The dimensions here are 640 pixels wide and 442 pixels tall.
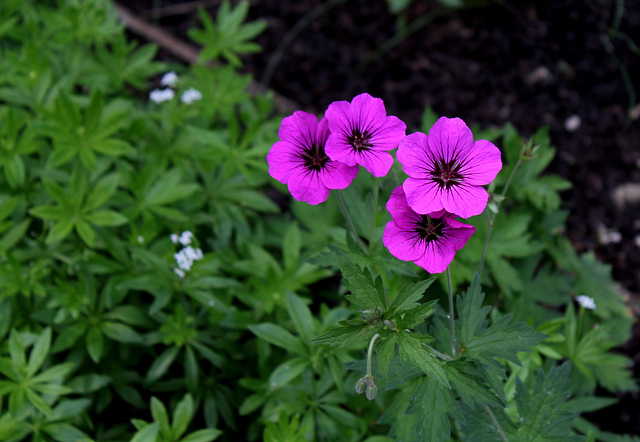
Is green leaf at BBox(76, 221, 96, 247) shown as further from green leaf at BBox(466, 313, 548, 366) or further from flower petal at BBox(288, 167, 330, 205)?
green leaf at BBox(466, 313, 548, 366)

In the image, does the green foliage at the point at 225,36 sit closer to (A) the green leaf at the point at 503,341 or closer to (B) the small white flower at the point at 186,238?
(B) the small white flower at the point at 186,238

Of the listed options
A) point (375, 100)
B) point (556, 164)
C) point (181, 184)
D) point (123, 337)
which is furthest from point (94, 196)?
point (556, 164)

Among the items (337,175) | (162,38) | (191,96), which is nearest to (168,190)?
(191,96)

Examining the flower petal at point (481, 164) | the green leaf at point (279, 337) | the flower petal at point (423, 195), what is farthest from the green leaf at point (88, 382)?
the flower petal at point (481, 164)

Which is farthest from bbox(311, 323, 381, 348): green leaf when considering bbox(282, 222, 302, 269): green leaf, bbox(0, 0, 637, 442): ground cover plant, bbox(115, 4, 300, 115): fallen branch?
bbox(115, 4, 300, 115): fallen branch

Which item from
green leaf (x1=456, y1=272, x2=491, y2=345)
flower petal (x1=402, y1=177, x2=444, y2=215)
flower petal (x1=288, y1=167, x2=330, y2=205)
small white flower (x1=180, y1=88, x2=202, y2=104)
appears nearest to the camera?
flower petal (x1=402, y1=177, x2=444, y2=215)

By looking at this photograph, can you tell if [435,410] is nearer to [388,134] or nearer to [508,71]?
[388,134]

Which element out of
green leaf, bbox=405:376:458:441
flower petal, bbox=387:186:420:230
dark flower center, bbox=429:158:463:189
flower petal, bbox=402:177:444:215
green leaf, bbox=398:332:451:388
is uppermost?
dark flower center, bbox=429:158:463:189
